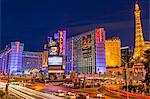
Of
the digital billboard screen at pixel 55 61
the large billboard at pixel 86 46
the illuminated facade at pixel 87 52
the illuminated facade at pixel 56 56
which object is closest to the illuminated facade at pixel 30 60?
the illuminated facade at pixel 87 52

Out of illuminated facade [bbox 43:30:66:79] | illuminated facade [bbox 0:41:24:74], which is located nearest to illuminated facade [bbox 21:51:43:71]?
illuminated facade [bbox 0:41:24:74]

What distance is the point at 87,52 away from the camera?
323 ft

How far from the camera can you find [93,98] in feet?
88.8

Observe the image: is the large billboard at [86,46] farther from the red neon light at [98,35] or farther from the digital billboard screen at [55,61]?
the digital billboard screen at [55,61]

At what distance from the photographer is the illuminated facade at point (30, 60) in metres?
126

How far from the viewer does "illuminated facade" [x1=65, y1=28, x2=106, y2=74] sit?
297ft

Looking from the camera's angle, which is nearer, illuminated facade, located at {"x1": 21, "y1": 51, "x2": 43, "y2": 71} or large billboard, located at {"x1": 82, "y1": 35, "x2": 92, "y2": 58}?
large billboard, located at {"x1": 82, "y1": 35, "x2": 92, "y2": 58}

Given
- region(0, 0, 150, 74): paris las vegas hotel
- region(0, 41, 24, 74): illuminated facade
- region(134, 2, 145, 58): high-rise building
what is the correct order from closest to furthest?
region(134, 2, 145, 58): high-rise building, region(0, 0, 150, 74): paris las vegas hotel, region(0, 41, 24, 74): illuminated facade

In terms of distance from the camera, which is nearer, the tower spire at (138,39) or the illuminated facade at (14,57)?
the tower spire at (138,39)

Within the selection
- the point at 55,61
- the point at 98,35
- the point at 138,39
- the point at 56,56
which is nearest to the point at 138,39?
the point at 138,39

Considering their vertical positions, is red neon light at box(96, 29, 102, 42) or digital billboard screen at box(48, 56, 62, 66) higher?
red neon light at box(96, 29, 102, 42)

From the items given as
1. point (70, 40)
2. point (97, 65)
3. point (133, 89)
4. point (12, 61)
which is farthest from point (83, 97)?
point (12, 61)

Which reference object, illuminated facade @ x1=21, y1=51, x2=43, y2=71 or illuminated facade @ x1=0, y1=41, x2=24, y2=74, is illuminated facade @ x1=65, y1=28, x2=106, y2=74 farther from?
illuminated facade @ x1=21, y1=51, x2=43, y2=71

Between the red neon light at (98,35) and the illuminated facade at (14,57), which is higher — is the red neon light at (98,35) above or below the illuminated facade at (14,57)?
above
